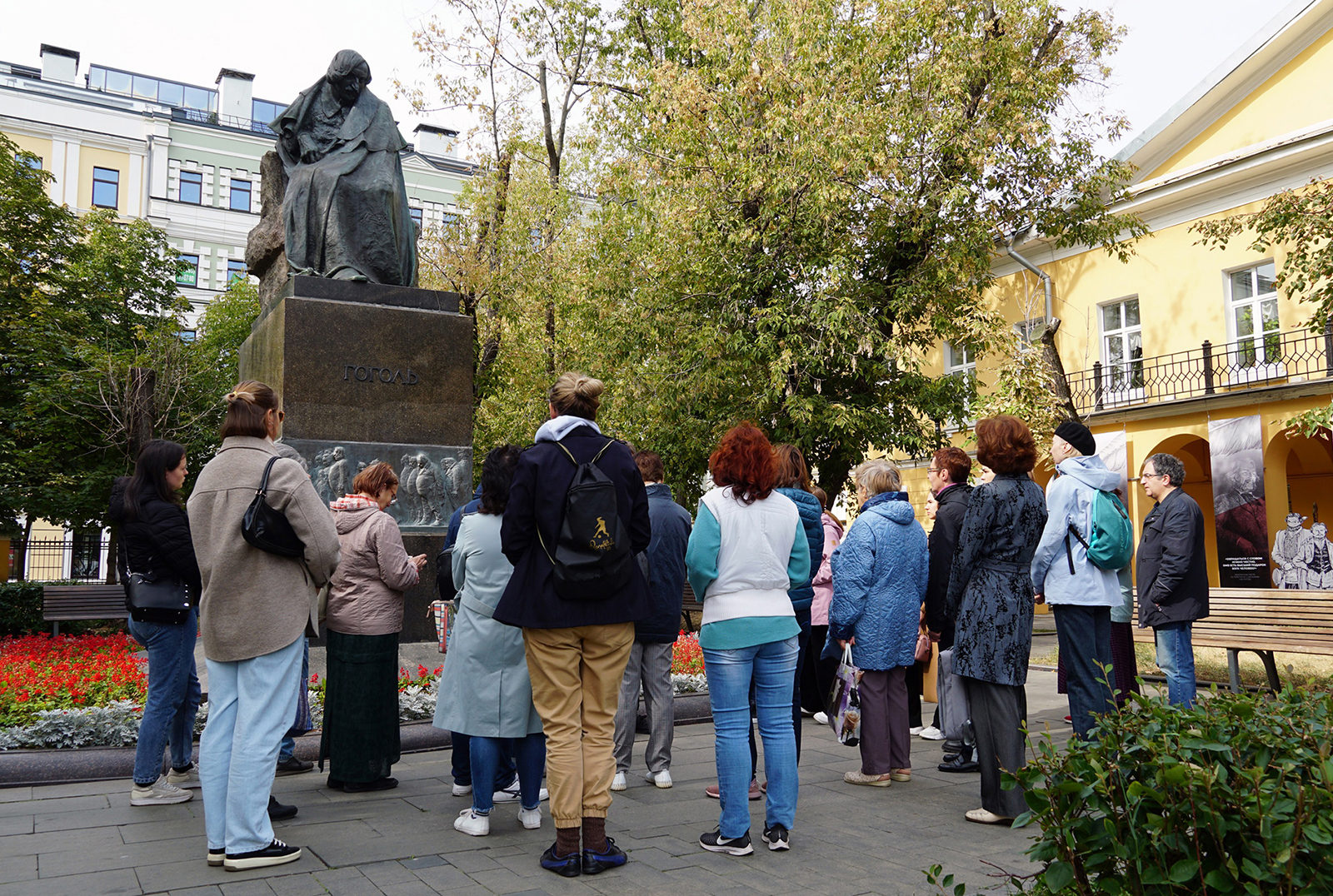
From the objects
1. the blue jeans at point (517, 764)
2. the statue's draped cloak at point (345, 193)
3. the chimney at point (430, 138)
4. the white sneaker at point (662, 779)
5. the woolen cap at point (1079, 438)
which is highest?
the chimney at point (430, 138)

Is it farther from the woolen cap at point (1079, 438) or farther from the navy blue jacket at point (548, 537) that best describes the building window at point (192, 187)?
the navy blue jacket at point (548, 537)

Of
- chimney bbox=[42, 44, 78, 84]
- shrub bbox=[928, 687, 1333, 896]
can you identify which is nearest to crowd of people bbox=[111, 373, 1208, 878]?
shrub bbox=[928, 687, 1333, 896]

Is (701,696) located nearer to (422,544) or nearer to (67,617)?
(422,544)

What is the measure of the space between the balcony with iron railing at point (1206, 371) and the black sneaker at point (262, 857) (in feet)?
64.3

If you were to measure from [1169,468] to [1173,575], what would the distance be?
75 cm

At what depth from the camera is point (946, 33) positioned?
1543 centimetres

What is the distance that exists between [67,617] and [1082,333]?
2143cm

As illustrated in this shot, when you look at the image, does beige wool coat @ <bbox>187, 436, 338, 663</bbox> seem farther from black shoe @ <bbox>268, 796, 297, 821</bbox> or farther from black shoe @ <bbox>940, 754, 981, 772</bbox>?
black shoe @ <bbox>940, 754, 981, 772</bbox>

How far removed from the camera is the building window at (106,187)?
1628 inches

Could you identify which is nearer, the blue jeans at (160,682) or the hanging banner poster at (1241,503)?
the blue jeans at (160,682)

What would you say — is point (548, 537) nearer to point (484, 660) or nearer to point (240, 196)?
point (484, 660)

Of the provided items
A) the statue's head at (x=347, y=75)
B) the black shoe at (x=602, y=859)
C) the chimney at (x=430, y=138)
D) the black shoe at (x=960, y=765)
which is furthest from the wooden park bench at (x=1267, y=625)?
the chimney at (x=430, y=138)

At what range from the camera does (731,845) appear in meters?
4.59

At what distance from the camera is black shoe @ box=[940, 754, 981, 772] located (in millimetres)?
6516
